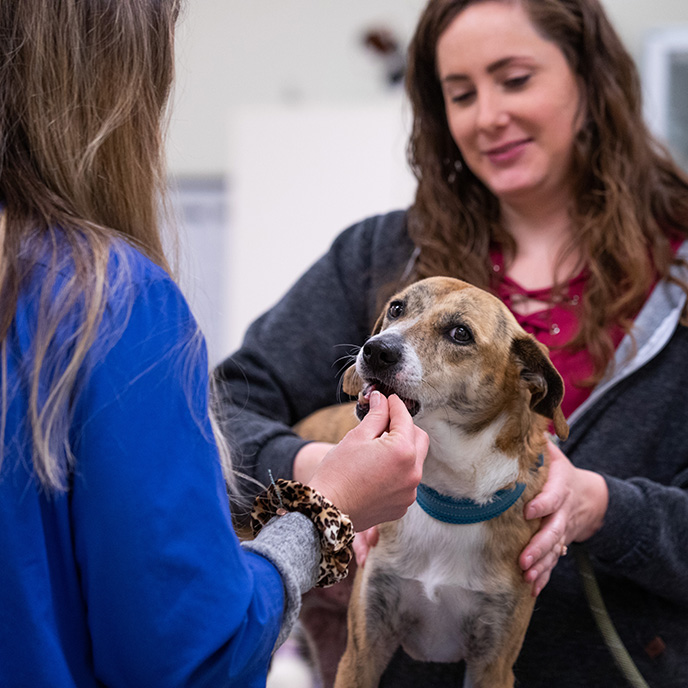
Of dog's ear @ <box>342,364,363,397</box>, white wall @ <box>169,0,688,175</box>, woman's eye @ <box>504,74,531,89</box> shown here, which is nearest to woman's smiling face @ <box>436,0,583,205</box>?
woman's eye @ <box>504,74,531,89</box>

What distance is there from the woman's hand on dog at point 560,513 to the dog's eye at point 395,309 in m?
0.28

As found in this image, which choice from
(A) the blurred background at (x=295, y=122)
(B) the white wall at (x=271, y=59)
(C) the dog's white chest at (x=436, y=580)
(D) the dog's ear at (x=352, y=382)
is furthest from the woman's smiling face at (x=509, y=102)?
A: (B) the white wall at (x=271, y=59)

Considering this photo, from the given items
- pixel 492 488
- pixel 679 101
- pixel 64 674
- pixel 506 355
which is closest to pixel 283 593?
pixel 64 674

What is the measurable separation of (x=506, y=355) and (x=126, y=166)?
57 cm

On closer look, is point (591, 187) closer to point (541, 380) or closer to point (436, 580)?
point (541, 380)

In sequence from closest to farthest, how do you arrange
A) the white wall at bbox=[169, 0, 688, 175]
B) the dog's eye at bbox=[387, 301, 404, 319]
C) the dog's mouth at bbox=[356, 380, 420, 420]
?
the dog's mouth at bbox=[356, 380, 420, 420]
the dog's eye at bbox=[387, 301, 404, 319]
the white wall at bbox=[169, 0, 688, 175]

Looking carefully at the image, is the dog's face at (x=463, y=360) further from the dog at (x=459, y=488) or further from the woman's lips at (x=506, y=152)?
the woman's lips at (x=506, y=152)

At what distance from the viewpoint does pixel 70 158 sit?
80 cm

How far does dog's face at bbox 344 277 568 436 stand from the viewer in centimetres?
108

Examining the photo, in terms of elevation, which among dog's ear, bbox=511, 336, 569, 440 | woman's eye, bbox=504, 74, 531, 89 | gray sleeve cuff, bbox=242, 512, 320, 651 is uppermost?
woman's eye, bbox=504, 74, 531, 89

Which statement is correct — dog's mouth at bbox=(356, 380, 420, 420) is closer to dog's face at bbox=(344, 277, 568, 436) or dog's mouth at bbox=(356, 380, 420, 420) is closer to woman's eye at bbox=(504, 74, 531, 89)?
dog's face at bbox=(344, 277, 568, 436)

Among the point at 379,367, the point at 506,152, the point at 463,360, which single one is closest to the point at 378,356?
the point at 379,367

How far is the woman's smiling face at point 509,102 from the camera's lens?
133cm

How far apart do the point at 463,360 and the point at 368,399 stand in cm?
22
